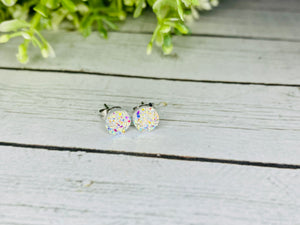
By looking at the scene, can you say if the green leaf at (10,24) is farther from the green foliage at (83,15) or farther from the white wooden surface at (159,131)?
the white wooden surface at (159,131)

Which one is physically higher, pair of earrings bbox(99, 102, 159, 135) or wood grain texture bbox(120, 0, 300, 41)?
wood grain texture bbox(120, 0, 300, 41)

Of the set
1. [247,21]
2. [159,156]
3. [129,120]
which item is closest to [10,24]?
[129,120]

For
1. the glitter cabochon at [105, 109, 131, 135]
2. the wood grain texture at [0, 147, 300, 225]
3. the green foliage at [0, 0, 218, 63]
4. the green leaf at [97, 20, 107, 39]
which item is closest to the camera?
the wood grain texture at [0, 147, 300, 225]

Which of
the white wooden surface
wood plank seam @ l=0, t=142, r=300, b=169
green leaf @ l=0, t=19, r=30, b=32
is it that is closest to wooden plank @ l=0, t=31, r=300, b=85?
the white wooden surface

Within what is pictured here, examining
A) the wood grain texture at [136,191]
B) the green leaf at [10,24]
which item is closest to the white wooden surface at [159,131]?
the wood grain texture at [136,191]

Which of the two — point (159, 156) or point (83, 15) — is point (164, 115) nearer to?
point (159, 156)

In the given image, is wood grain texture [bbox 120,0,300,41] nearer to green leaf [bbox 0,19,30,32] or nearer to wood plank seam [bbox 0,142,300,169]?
green leaf [bbox 0,19,30,32]
